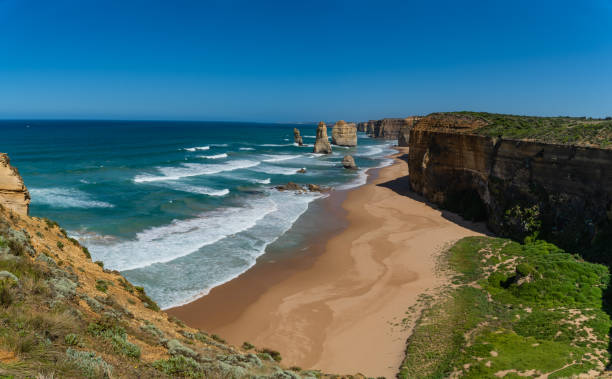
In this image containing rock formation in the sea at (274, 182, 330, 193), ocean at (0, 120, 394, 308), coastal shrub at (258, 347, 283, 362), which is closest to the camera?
coastal shrub at (258, 347, 283, 362)

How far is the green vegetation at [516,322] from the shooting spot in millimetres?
10375

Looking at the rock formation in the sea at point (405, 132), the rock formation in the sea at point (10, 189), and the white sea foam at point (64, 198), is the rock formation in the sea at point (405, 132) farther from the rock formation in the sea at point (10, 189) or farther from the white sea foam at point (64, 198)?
the rock formation in the sea at point (10, 189)

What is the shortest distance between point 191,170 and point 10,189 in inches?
1550

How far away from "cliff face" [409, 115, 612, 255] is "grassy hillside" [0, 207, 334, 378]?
18031 millimetres

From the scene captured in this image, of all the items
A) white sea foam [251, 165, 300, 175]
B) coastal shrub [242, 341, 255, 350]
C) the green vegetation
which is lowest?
coastal shrub [242, 341, 255, 350]

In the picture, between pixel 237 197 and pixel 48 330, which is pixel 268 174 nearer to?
pixel 237 197

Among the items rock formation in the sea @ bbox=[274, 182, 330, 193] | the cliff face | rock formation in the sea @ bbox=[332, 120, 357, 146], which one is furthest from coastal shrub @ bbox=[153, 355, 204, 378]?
rock formation in the sea @ bbox=[332, 120, 357, 146]

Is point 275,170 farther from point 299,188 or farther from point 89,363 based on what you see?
point 89,363

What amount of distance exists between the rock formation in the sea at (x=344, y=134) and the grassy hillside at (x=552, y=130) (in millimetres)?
63699

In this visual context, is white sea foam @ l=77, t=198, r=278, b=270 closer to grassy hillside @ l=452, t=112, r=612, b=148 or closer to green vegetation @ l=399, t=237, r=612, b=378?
green vegetation @ l=399, t=237, r=612, b=378

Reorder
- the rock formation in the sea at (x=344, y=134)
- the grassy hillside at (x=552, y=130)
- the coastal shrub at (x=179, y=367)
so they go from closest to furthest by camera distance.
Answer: the coastal shrub at (x=179, y=367) < the grassy hillside at (x=552, y=130) < the rock formation in the sea at (x=344, y=134)

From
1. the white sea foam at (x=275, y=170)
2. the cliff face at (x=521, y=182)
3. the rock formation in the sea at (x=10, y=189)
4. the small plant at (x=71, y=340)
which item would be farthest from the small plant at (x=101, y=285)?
the white sea foam at (x=275, y=170)

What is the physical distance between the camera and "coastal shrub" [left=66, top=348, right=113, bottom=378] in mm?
4840

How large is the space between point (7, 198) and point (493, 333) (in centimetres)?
1701
